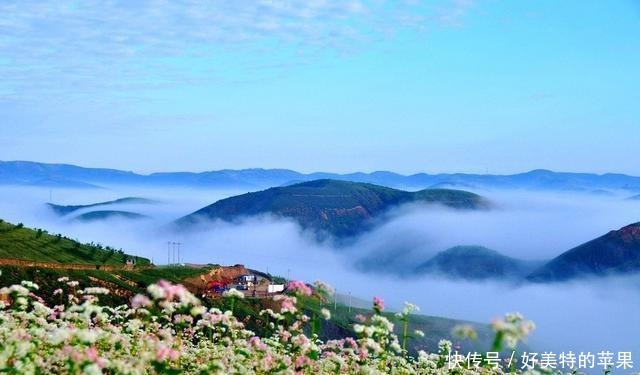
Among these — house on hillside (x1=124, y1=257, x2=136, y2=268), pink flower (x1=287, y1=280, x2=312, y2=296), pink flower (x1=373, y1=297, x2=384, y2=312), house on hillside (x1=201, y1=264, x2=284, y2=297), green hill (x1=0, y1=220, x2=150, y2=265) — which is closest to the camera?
pink flower (x1=287, y1=280, x2=312, y2=296)

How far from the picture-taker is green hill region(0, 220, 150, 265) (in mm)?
97781

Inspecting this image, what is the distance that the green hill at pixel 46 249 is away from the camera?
97781mm

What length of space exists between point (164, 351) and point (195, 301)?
0.77m

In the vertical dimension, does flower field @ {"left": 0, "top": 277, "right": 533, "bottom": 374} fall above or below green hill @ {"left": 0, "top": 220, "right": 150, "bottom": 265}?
above

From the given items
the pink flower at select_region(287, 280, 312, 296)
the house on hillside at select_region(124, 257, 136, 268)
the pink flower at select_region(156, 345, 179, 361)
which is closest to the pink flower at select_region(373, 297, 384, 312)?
the pink flower at select_region(287, 280, 312, 296)

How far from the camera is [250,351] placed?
38.8ft

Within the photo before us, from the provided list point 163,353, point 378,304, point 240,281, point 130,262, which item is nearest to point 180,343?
point 378,304

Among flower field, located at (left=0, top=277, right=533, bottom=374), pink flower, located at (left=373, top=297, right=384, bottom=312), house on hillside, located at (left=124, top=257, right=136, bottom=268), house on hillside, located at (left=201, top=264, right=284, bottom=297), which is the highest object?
pink flower, located at (left=373, top=297, right=384, bottom=312)

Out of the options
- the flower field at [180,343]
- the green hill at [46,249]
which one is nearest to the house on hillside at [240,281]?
the green hill at [46,249]

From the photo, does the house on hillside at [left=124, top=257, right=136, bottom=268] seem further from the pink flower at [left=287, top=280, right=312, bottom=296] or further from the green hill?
the pink flower at [left=287, top=280, right=312, bottom=296]

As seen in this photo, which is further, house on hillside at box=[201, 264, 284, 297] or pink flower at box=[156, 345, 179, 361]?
house on hillside at box=[201, 264, 284, 297]

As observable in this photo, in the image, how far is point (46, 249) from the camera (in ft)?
361

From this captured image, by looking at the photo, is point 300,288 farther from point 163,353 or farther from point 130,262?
point 130,262

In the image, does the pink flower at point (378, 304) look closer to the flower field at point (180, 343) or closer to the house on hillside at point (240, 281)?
the flower field at point (180, 343)
